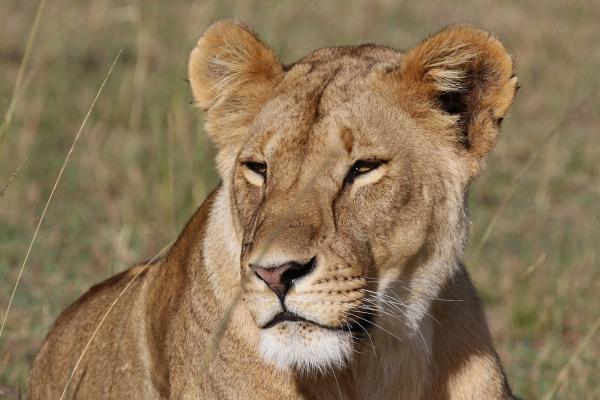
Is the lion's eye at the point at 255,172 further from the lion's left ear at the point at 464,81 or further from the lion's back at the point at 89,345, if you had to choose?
the lion's back at the point at 89,345

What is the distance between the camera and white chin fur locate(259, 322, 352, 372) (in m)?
2.83

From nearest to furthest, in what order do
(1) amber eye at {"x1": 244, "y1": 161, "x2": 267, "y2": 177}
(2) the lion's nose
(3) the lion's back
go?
(2) the lion's nose < (1) amber eye at {"x1": 244, "y1": 161, "x2": 267, "y2": 177} < (3) the lion's back

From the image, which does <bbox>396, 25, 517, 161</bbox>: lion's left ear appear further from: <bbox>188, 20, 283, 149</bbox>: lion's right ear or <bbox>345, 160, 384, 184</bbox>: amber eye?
<bbox>188, 20, 283, 149</bbox>: lion's right ear

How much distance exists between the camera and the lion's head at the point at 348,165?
2863 millimetres

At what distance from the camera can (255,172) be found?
3252 millimetres

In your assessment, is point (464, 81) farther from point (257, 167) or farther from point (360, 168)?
point (257, 167)

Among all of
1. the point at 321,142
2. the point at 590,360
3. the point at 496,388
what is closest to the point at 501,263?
the point at 590,360

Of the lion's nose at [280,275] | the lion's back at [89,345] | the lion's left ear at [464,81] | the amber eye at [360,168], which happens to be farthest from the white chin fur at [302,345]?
the lion's back at [89,345]

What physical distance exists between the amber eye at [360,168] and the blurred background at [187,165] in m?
1.14

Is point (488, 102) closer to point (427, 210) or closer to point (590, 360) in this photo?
point (427, 210)

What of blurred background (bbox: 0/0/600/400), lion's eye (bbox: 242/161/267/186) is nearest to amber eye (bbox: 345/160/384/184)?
lion's eye (bbox: 242/161/267/186)

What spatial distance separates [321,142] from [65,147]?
15.9ft

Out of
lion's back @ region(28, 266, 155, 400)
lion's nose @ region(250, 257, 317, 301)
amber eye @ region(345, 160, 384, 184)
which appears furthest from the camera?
lion's back @ region(28, 266, 155, 400)

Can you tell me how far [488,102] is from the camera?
10.9 feet
